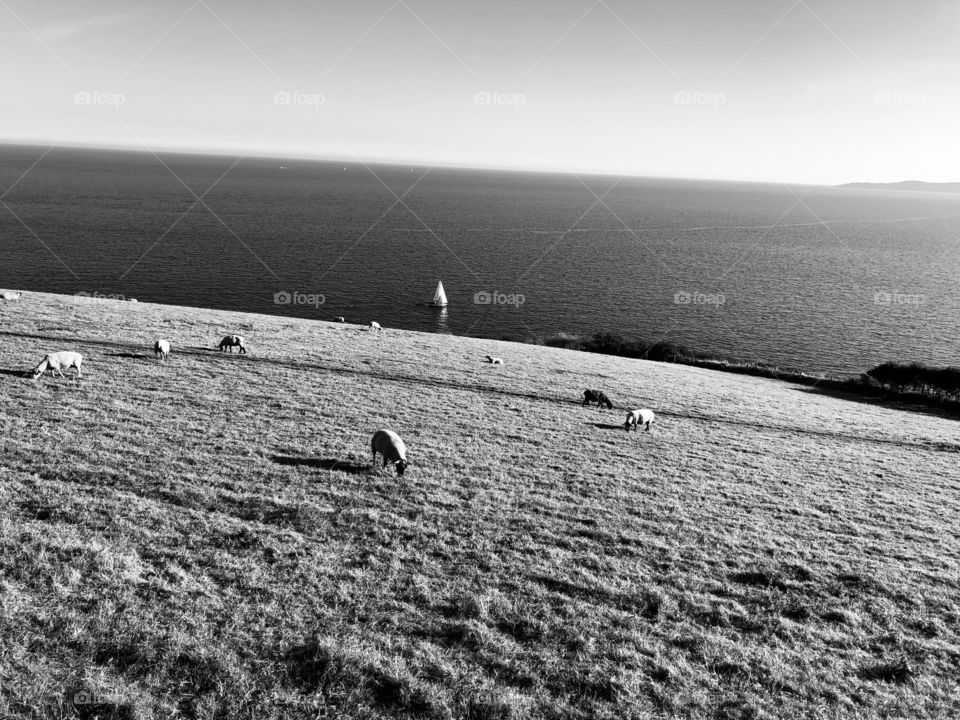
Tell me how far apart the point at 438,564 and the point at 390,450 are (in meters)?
5.80

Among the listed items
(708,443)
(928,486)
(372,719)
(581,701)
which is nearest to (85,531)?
(372,719)

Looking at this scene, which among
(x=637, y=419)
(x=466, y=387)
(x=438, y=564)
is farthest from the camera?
(x=466, y=387)

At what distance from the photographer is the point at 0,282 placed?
81438 mm

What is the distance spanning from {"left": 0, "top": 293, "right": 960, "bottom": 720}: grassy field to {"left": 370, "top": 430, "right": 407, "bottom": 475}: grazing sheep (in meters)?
0.66

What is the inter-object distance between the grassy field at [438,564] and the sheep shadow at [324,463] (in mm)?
150

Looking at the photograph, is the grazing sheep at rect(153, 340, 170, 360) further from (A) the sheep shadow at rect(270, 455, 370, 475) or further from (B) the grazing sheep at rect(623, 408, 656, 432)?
(B) the grazing sheep at rect(623, 408, 656, 432)

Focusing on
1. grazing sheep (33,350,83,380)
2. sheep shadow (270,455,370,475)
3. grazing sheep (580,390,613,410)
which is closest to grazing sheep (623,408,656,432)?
grazing sheep (580,390,613,410)

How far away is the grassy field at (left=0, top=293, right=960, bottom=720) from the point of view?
8.84m

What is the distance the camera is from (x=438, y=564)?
12.6 m

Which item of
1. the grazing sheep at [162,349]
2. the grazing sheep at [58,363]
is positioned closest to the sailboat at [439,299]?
the grazing sheep at [162,349]

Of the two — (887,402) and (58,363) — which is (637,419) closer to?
(58,363)

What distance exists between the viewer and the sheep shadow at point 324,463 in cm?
1736

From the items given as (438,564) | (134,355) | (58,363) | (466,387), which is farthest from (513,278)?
(438,564)

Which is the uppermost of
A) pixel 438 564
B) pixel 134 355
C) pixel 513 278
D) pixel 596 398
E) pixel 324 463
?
pixel 513 278
